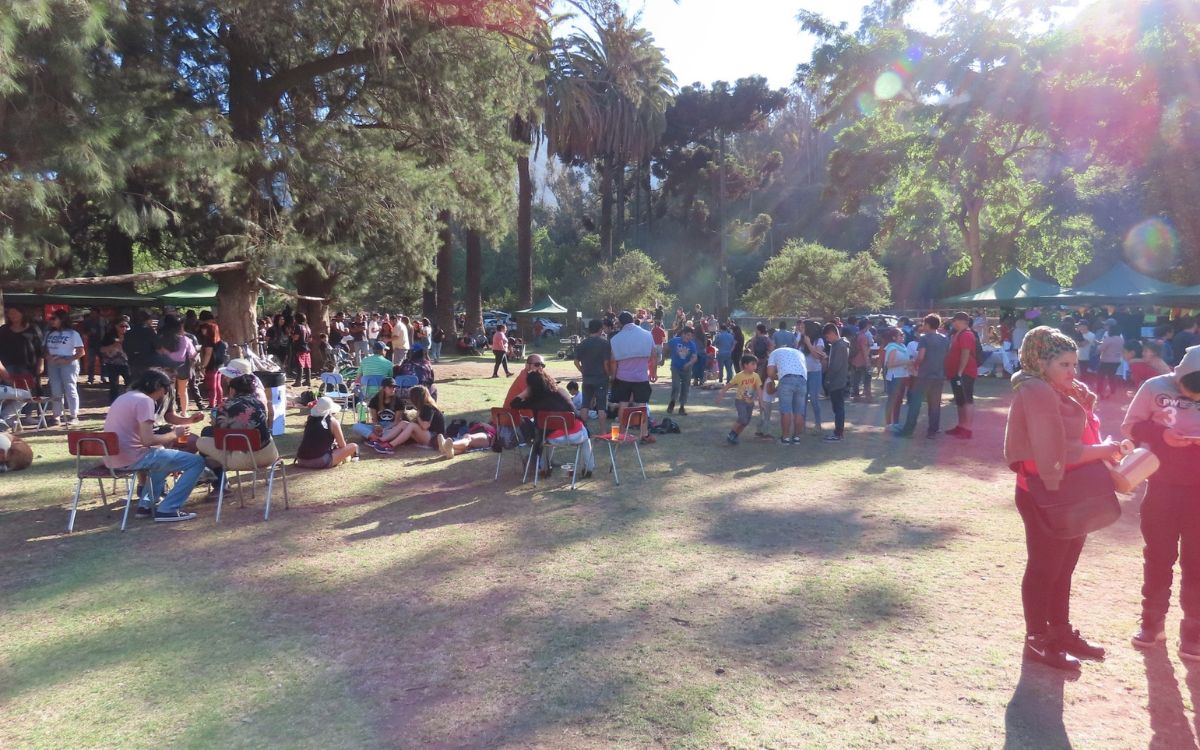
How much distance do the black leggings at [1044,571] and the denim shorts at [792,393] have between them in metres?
5.95

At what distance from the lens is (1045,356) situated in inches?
134

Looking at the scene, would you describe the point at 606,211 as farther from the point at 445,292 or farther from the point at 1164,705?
the point at 1164,705

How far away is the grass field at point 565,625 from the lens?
3246mm

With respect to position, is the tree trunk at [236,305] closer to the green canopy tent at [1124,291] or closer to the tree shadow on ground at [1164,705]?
the tree shadow on ground at [1164,705]

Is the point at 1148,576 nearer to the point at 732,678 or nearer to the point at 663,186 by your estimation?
the point at 732,678

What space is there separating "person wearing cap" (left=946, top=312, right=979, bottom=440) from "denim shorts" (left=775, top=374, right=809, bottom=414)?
195 centimetres

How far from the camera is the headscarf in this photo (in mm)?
3398

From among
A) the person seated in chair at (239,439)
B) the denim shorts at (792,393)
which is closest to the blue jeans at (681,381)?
the denim shorts at (792,393)

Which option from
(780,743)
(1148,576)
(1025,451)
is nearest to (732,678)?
(780,743)

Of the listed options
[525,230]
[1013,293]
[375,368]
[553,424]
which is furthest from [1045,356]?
[525,230]

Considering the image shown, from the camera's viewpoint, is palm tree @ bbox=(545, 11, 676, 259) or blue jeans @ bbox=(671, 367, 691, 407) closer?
blue jeans @ bbox=(671, 367, 691, 407)

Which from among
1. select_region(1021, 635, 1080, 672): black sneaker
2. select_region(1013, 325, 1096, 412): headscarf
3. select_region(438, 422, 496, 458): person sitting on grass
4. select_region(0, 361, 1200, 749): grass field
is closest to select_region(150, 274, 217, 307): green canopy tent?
select_region(438, 422, 496, 458): person sitting on grass

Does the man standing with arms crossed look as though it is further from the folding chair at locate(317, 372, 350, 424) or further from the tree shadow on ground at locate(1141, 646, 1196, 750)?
the tree shadow on ground at locate(1141, 646, 1196, 750)

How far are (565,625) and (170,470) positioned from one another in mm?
4047
